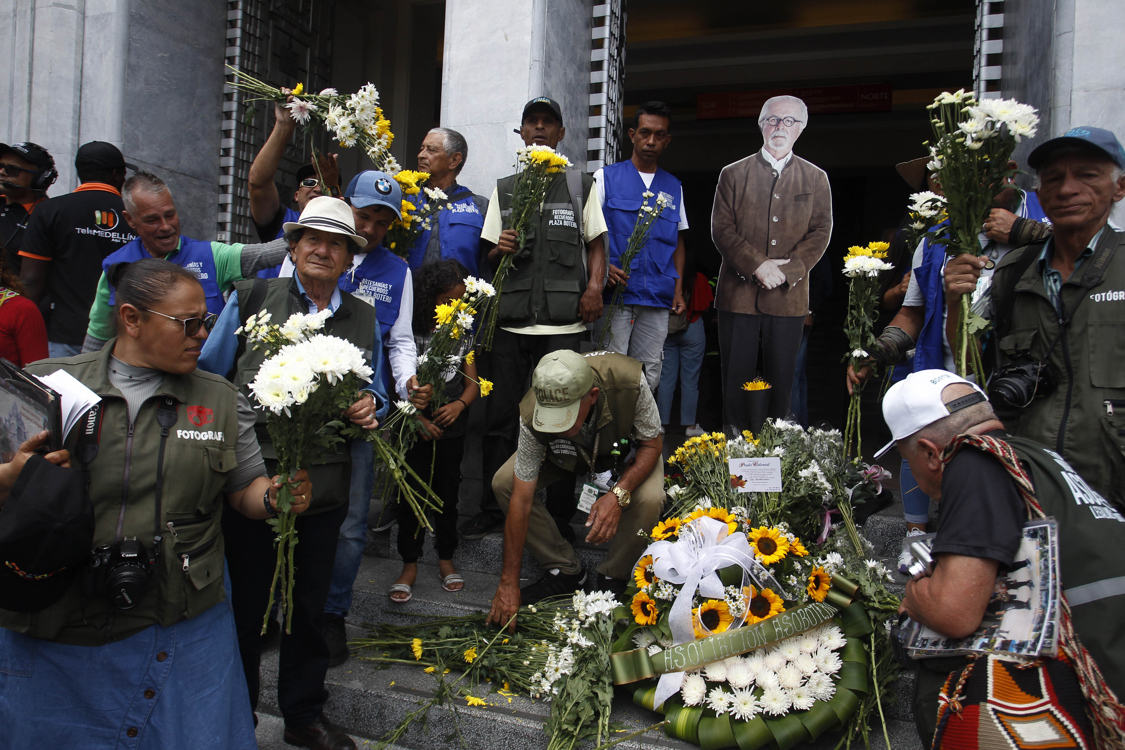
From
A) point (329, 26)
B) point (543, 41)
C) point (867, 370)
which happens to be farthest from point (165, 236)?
point (329, 26)

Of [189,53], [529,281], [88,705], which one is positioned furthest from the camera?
[189,53]

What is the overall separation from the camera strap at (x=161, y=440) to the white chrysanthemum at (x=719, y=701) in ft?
6.54

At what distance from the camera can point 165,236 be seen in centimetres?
342

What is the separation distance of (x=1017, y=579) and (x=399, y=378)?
8.39 feet

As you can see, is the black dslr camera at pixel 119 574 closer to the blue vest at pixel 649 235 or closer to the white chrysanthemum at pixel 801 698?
the white chrysanthemum at pixel 801 698

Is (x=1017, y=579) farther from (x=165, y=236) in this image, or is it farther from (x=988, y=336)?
(x=165, y=236)

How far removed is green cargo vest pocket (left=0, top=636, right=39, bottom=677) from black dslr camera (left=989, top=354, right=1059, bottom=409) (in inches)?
127

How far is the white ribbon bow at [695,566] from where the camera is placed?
2998mm

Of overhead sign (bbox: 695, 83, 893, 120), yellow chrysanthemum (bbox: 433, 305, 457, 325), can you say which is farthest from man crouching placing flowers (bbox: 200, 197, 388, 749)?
overhead sign (bbox: 695, 83, 893, 120)

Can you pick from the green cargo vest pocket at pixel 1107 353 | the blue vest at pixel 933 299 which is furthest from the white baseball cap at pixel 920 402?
the blue vest at pixel 933 299

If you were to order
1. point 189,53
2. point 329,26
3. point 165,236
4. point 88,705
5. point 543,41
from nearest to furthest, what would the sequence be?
point 88,705
point 165,236
point 543,41
point 189,53
point 329,26

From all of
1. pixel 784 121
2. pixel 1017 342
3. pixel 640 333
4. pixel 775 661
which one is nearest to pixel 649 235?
pixel 640 333

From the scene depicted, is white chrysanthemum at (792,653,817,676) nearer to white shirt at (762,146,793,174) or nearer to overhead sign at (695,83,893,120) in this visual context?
white shirt at (762,146,793,174)

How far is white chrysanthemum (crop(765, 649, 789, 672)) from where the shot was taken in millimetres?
2881
